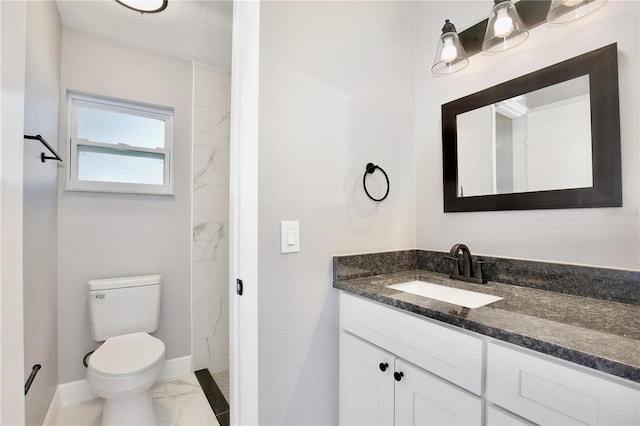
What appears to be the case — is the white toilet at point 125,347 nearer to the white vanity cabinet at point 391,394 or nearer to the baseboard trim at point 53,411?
the baseboard trim at point 53,411

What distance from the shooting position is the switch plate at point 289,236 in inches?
44.2

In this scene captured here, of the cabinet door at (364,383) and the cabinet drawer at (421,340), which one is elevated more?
the cabinet drawer at (421,340)

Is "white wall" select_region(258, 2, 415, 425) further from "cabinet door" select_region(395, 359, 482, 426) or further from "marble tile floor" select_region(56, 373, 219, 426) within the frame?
"marble tile floor" select_region(56, 373, 219, 426)

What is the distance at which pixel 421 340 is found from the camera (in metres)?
0.92

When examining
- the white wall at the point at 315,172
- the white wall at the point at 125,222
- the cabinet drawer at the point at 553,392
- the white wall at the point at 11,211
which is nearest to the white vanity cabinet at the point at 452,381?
the cabinet drawer at the point at 553,392

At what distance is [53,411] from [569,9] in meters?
3.18

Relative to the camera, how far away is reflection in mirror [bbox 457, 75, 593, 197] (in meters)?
1.06

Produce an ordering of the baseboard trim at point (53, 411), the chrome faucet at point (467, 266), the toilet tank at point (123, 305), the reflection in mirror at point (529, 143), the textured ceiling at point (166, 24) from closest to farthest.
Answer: the reflection in mirror at point (529, 143), the chrome faucet at point (467, 266), the baseboard trim at point (53, 411), the textured ceiling at point (166, 24), the toilet tank at point (123, 305)

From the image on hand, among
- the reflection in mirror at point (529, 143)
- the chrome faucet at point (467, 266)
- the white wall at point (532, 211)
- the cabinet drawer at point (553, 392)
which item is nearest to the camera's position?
the cabinet drawer at point (553, 392)

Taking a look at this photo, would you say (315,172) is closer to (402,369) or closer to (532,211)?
(402,369)

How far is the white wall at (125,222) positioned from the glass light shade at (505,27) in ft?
6.69

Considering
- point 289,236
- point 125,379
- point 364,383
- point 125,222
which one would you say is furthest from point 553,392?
point 125,222

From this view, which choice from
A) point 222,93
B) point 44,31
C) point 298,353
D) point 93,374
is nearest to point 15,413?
point 298,353

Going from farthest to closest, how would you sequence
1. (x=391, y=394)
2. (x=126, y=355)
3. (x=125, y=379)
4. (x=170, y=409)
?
(x=170, y=409) < (x=126, y=355) < (x=125, y=379) < (x=391, y=394)
